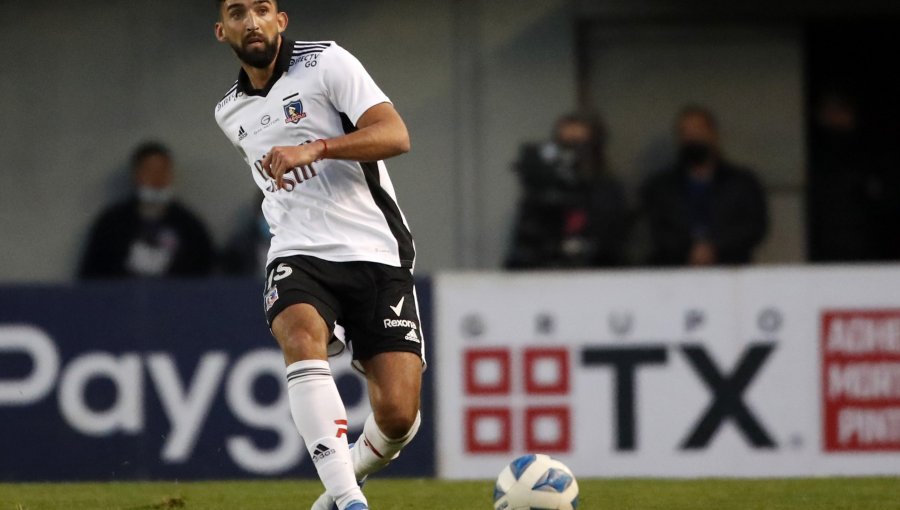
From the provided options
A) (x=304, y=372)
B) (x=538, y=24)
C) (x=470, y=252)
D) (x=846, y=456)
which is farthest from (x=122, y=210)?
(x=304, y=372)

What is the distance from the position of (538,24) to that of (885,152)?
263 centimetres

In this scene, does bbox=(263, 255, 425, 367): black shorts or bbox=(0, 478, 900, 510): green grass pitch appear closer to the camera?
bbox=(263, 255, 425, 367): black shorts

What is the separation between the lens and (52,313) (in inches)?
400

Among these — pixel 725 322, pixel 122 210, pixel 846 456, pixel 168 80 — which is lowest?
pixel 846 456

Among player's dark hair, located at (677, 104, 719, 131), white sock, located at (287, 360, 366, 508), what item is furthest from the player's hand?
player's dark hair, located at (677, 104, 719, 131)

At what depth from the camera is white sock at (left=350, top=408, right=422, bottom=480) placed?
22.1ft

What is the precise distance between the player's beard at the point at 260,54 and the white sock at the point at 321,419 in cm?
122

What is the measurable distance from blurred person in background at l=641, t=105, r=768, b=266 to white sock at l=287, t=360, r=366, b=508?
18.2 ft

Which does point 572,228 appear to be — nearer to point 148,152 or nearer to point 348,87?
point 148,152

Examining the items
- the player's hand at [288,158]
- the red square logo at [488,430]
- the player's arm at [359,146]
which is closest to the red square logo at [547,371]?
the red square logo at [488,430]

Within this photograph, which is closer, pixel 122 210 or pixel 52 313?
pixel 52 313

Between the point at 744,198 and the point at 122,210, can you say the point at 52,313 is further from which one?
the point at 744,198

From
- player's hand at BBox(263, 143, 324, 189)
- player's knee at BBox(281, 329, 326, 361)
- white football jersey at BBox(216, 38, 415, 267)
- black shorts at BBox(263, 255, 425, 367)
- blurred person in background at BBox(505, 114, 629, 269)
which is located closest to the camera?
player's hand at BBox(263, 143, 324, 189)

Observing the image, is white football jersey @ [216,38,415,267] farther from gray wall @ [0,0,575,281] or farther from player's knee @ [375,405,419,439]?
gray wall @ [0,0,575,281]
